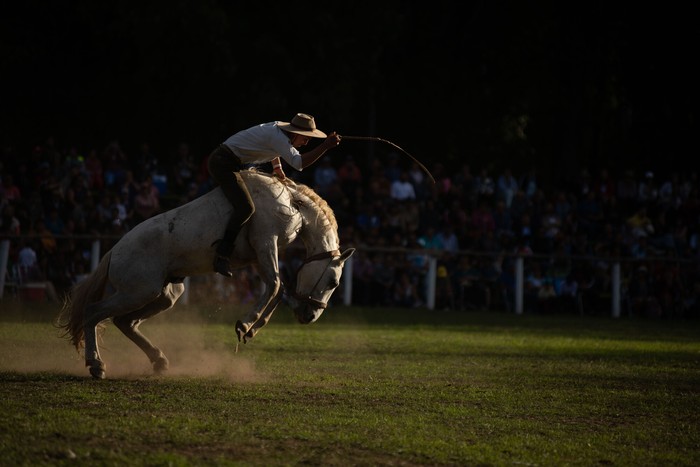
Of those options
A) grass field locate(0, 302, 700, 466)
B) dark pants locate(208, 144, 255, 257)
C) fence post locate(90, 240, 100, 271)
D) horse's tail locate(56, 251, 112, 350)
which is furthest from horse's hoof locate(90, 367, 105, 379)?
fence post locate(90, 240, 100, 271)

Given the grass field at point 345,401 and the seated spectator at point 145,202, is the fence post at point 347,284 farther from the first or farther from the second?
the grass field at point 345,401

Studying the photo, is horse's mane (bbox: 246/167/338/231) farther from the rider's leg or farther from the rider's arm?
the rider's leg

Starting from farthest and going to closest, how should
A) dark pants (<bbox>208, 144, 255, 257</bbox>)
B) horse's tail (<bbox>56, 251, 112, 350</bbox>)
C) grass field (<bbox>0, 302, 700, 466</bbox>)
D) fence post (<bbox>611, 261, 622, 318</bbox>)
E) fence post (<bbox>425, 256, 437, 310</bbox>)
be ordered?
fence post (<bbox>611, 261, 622, 318</bbox>)
fence post (<bbox>425, 256, 437, 310</bbox>)
horse's tail (<bbox>56, 251, 112, 350</bbox>)
dark pants (<bbox>208, 144, 255, 257</bbox>)
grass field (<bbox>0, 302, 700, 466</bbox>)

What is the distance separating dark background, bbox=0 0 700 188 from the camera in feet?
90.3

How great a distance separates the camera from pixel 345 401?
8773 mm

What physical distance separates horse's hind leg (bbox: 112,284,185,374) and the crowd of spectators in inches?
375

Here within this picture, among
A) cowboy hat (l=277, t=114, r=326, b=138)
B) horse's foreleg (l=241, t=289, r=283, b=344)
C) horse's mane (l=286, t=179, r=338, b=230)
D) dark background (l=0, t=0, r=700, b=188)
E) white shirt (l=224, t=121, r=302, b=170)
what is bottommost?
horse's foreleg (l=241, t=289, r=283, b=344)

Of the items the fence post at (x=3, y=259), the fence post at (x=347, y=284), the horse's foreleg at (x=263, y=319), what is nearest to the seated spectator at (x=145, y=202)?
the fence post at (x=3, y=259)

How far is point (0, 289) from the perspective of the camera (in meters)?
19.2

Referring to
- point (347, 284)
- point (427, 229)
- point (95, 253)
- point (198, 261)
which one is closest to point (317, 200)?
point (198, 261)

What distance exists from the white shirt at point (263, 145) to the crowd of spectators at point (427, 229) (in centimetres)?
1005

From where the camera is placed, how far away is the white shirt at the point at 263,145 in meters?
10.3

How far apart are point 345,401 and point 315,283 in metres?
1.96

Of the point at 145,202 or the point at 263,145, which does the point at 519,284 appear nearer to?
the point at 145,202
